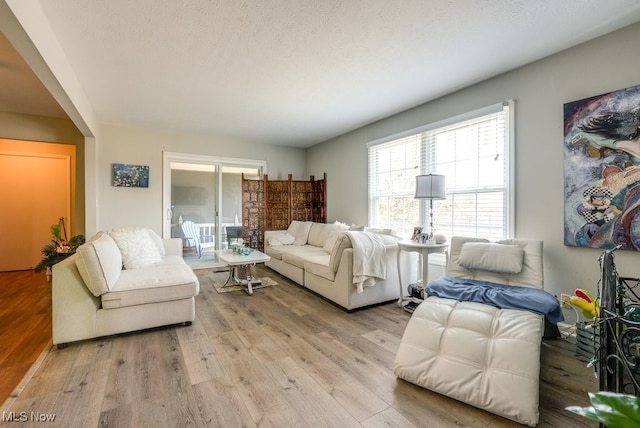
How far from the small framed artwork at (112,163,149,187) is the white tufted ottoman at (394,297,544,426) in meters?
4.90

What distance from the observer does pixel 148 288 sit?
256 centimetres

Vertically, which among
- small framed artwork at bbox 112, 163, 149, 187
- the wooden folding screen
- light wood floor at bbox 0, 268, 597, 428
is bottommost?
light wood floor at bbox 0, 268, 597, 428

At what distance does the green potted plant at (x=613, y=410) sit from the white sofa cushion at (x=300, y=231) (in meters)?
4.58

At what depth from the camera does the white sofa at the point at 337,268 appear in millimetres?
3105

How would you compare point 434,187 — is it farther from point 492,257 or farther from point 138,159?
point 138,159

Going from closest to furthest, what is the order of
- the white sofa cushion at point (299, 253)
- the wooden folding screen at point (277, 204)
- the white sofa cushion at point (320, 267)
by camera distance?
the white sofa cushion at point (320, 267), the white sofa cushion at point (299, 253), the wooden folding screen at point (277, 204)

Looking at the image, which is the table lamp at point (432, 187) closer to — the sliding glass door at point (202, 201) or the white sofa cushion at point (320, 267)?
the white sofa cushion at point (320, 267)

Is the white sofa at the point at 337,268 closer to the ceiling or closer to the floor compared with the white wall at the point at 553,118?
closer to the floor

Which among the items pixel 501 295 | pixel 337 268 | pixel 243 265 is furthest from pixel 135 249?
pixel 501 295

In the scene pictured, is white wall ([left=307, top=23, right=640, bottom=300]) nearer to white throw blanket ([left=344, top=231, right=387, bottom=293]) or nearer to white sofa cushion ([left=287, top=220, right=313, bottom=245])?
white throw blanket ([left=344, top=231, right=387, bottom=293])

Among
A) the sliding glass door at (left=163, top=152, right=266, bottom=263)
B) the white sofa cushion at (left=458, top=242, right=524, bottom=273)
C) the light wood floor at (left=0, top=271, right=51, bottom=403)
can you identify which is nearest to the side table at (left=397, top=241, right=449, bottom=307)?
the white sofa cushion at (left=458, top=242, right=524, bottom=273)

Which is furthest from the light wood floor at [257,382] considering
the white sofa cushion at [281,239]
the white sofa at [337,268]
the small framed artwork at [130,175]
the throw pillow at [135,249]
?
the small framed artwork at [130,175]

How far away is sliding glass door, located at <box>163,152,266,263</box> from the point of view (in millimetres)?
5203

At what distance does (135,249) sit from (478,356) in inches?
135
